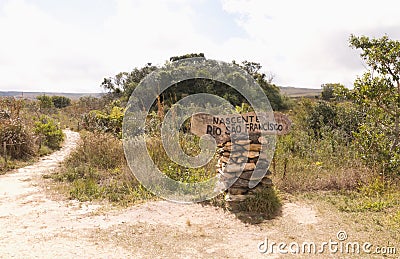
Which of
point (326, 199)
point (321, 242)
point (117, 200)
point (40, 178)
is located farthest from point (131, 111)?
point (321, 242)

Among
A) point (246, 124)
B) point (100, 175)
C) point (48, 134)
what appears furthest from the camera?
point (48, 134)

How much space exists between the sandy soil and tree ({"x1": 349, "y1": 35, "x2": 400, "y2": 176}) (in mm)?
1704

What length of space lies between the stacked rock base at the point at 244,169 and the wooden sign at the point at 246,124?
0.44 ft

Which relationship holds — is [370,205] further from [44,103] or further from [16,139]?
[44,103]

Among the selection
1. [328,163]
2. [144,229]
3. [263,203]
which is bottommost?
[144,229]

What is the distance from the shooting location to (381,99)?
5.15 m

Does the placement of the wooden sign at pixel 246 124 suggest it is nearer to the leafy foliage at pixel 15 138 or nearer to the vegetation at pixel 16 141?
the vegetation at pixel 16 141

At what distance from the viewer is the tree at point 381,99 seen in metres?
5.06

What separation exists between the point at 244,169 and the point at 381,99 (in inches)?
104

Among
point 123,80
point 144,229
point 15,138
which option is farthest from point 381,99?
point 123,80

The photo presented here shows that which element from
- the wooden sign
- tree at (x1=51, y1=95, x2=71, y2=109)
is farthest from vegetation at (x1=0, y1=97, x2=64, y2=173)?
tree at (x1=51, y1=95, x2=71, y2=109)

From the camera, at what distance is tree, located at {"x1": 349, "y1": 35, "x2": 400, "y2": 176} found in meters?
5.06

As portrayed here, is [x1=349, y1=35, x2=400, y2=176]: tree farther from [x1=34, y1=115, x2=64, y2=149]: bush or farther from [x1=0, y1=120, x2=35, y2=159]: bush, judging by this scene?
[x1=34, y1=115, x2=64, y2=149]: bush

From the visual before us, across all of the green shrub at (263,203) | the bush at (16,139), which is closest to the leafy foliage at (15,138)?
the bush at (16,139)
